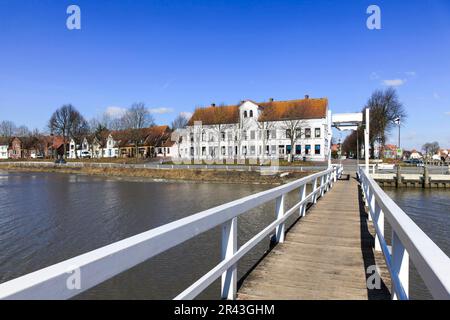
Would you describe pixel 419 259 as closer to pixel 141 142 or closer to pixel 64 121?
pixel 141 142

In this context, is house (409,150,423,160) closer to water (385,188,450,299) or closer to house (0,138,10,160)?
water (385,188,450,299)

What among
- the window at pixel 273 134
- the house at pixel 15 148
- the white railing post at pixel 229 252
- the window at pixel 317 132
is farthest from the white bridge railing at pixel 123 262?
the house at pixel 15 148

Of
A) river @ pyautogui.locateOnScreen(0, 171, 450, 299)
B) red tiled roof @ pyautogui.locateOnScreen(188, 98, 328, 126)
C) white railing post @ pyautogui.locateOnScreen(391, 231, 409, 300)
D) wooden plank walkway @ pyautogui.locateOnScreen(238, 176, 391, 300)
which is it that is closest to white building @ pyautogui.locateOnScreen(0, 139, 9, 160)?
red tiled roof @ pyautogui.locateOnScreen(188, 98, 328, 126)

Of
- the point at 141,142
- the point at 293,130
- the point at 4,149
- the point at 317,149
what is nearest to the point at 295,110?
the point at 293,130

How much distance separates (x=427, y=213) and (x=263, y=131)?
3864 cm

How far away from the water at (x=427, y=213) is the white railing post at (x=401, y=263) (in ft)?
16.8

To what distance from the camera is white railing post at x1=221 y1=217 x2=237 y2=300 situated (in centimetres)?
376

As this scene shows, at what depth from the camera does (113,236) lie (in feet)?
45.9

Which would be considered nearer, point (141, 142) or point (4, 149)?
point (141, 142)

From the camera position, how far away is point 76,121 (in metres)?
87.1

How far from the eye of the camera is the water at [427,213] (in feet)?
27.1

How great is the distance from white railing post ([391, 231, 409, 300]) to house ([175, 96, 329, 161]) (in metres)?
50.7
